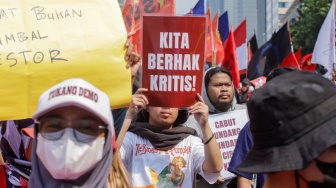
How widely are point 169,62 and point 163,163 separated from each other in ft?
2.06

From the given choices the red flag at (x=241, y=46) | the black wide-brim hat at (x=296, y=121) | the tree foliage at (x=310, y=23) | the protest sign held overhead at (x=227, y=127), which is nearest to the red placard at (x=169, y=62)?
the protest sign held overhead at (x=227, y=127)

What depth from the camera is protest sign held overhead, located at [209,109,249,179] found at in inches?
218

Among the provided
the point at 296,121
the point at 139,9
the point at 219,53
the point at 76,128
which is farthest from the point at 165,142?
the point at 219,53

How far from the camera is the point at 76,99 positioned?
2607 millimetres

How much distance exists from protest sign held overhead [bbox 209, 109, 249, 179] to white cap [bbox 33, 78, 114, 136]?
292 centimetres

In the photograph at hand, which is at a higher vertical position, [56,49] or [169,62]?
[56,49]

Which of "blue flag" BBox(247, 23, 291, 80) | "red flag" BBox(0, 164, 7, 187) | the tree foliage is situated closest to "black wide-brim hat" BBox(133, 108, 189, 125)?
"red flag" BBox(0, 164, 7, 187)

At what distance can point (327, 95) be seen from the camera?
1.95 meters

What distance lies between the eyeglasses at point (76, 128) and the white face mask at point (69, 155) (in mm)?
15

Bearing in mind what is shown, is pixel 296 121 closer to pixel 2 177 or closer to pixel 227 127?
pixel 2 177

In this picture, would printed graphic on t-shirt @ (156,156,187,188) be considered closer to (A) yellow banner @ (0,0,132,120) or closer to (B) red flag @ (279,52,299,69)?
(A) yellow banner @ (0,0,132,120)

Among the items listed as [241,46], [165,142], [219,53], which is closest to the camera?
[165,142]

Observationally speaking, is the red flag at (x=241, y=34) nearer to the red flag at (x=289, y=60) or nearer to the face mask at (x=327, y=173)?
the red flag at (x=289, y=60)

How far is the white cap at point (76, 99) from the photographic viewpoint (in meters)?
2.61
